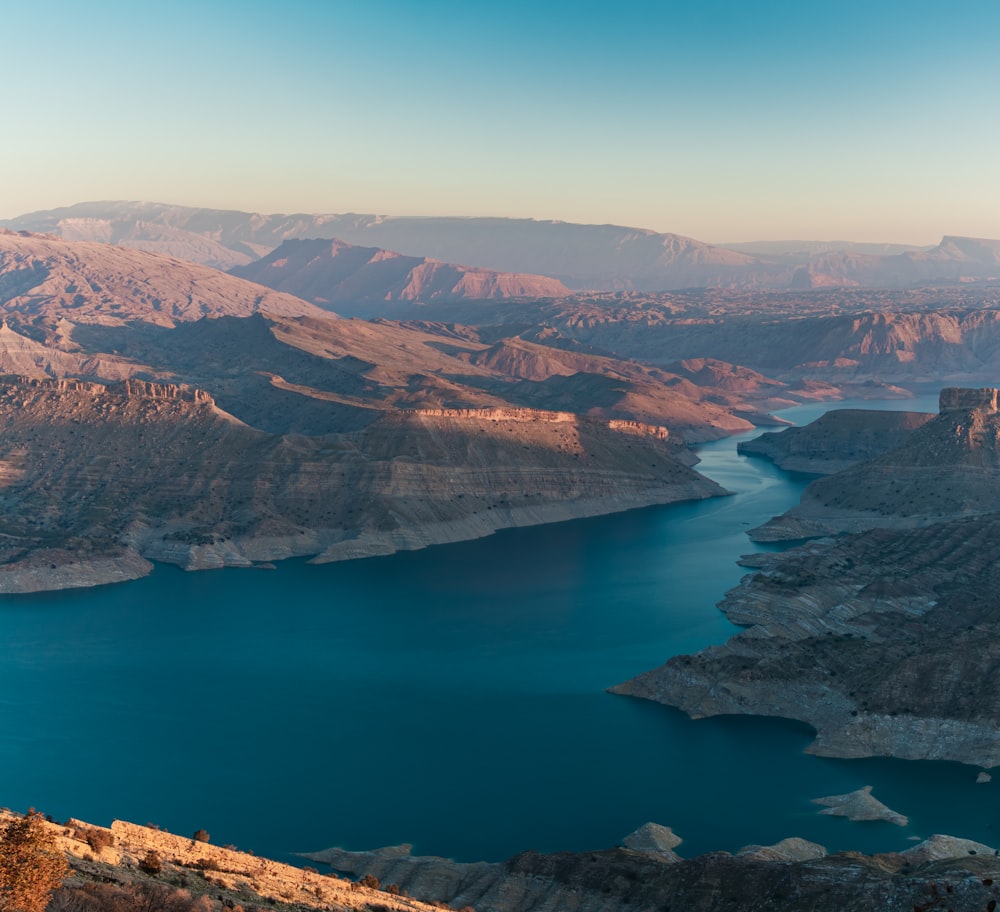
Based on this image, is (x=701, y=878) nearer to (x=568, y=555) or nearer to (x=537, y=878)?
(x=537, y=878)

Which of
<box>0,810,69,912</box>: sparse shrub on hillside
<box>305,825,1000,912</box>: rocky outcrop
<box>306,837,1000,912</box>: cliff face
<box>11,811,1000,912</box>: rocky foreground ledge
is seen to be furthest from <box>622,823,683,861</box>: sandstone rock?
<box>0,810,69,912</box>: sparse shrub on hillside

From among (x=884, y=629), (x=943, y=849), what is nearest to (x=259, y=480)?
(x=884, y=629)

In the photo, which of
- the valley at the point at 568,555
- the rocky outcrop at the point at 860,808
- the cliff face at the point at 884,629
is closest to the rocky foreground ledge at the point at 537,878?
the valley at the point at 568,555

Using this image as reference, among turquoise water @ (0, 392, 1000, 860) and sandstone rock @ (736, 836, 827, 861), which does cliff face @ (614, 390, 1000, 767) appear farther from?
sandstone rock @ (736, 836, 827, 861)

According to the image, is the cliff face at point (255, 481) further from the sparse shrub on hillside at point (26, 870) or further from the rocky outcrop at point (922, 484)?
the sparse shrub on hillside at point (26, 870)

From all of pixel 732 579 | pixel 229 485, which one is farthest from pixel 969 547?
pixel 229 485

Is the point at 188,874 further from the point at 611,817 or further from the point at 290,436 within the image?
the point at 290,436
